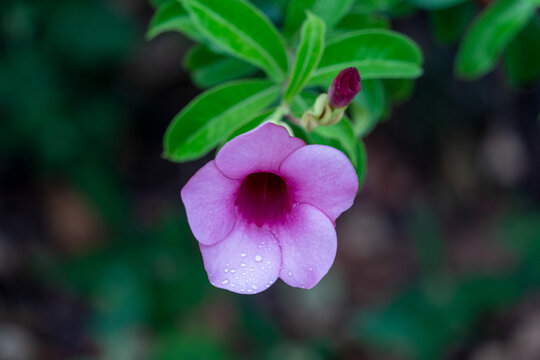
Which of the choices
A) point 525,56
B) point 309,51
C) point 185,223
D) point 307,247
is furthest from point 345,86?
point 185,223

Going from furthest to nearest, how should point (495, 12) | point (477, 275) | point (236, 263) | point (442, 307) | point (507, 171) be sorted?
point (507, 171)
point (477, 275)
point (442, 307)
point (495, 12)
point (236, 263)

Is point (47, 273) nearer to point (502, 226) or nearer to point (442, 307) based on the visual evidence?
point (442, 307)

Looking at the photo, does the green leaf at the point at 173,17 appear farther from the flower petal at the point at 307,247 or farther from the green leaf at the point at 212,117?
the flower petal at the point at 307,247

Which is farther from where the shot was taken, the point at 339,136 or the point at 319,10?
the point at 319,10

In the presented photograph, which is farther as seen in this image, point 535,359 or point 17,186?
point 17,186

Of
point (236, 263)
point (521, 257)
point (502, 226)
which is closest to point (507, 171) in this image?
point (502, 226)

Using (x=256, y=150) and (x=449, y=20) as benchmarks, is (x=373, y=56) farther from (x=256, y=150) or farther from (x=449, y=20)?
(x=449, y=20)

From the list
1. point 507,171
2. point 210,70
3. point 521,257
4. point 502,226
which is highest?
point 507,171

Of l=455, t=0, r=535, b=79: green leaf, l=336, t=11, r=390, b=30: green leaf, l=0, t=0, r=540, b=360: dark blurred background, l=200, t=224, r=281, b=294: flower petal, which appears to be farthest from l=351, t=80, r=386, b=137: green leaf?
l=0, t=0, r=540, b=360: dark blurred background
